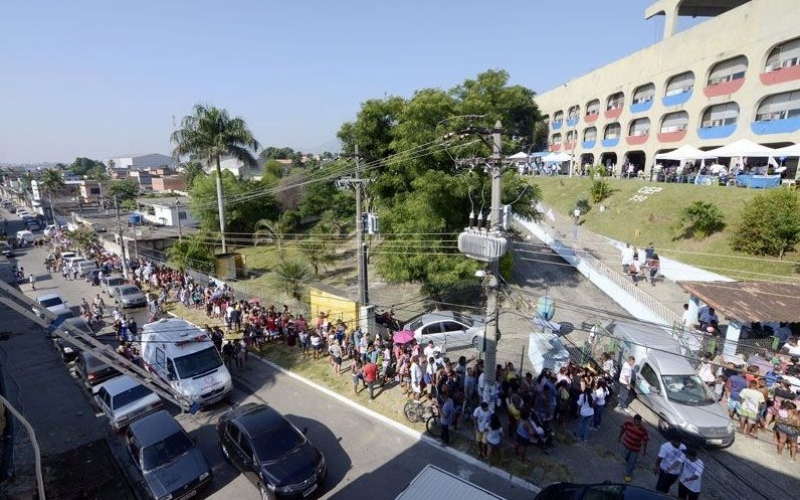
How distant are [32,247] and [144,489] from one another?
5148 cm

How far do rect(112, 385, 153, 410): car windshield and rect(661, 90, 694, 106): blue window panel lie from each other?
43.0 meters

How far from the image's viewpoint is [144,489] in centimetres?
995

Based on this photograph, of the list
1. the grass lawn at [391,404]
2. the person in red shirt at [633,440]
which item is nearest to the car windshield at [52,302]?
the grass lawn at [391,404]

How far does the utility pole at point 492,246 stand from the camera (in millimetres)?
9328

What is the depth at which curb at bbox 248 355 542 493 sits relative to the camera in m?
9.38

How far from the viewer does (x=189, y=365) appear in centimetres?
1324

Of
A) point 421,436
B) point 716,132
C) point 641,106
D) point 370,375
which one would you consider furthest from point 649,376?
point 641,106

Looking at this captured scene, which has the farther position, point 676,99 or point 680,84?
point 680,84

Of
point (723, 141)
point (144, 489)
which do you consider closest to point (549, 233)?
point (723, 141)

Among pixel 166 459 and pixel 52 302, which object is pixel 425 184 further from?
pixel 52 302

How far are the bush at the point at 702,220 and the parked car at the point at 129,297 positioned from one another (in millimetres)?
32229

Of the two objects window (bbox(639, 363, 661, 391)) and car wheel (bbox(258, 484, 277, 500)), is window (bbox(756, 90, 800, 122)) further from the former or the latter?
car wheel (bbox(258, 484, 277, 500))

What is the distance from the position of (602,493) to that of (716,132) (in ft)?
120

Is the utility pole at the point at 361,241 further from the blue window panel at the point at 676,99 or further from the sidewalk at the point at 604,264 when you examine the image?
the blue window panel at the point at 676,99
